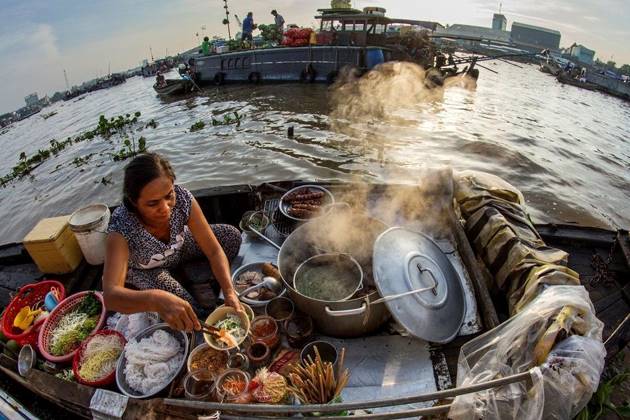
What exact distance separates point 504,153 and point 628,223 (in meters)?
4.35

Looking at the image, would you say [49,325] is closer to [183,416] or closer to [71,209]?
[183,416]

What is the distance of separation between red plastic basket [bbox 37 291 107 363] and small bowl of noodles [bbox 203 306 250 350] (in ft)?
4.42

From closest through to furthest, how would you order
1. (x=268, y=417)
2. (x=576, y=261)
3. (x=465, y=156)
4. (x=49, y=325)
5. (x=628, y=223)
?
1. (x=268, y=417)
2. (x=49, y=325)
3. (x=576, y=261)
4. (x=628, y=223)
5. (x=465, y=156)

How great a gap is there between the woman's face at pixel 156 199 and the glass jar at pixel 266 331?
4.48 ft

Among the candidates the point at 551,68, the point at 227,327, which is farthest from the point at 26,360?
the point at 551,68

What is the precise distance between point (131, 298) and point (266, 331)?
48.5 inches

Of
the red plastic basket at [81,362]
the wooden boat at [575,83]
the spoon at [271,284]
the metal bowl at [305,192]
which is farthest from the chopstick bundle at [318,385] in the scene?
the wooden boat at [575,83]

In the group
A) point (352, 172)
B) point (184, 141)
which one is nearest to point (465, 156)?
point (352, 172)

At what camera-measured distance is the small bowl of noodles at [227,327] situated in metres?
2.72

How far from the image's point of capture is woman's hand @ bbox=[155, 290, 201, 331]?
→ 2521mm

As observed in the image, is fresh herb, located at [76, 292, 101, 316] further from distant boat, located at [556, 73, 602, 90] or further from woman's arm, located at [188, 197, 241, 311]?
distant boat, located at [556, 73, 602, 90]

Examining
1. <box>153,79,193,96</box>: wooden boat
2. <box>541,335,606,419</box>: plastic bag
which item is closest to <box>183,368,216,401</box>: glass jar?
<box>541,335,606,419</box>: plastic bag

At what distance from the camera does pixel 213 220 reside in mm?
5445

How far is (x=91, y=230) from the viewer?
4219mm
